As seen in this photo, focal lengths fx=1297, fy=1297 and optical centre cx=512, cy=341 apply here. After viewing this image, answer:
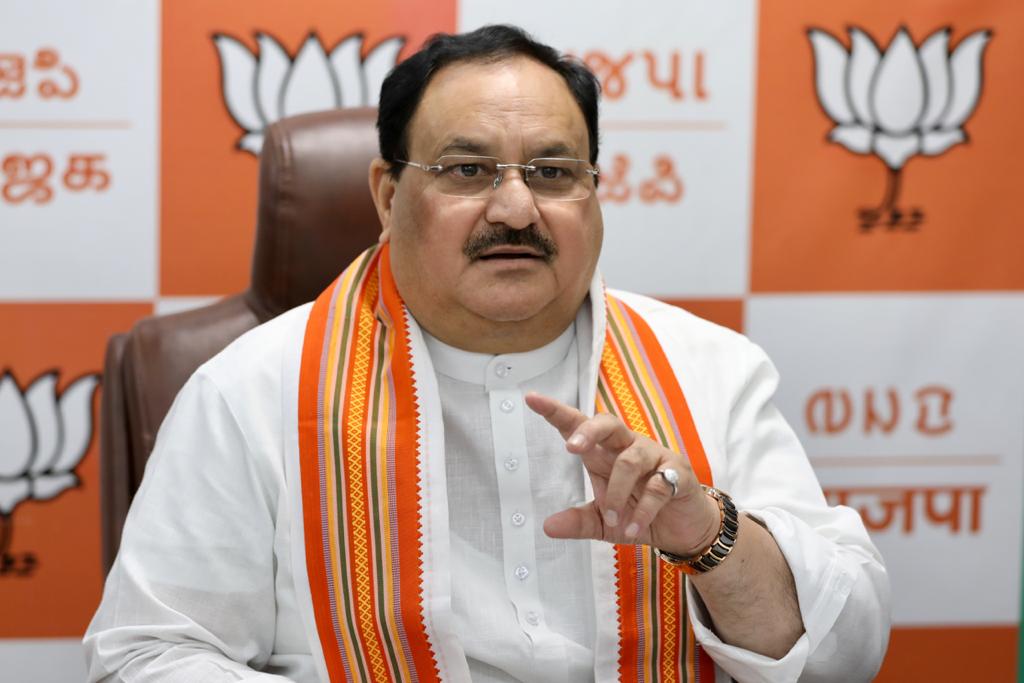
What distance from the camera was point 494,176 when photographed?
1833mm

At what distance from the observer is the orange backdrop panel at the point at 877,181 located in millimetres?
2682

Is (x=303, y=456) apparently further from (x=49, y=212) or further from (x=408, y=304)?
(x=49, y=212)

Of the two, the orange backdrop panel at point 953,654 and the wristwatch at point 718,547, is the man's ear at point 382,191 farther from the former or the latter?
the orange backdrop panel at point 953,654

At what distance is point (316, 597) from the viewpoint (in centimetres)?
176

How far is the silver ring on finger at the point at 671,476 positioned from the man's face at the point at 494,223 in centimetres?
38

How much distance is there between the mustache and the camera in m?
1.80

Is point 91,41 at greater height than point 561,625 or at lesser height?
greater

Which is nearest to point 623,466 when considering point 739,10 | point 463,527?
point 463,527

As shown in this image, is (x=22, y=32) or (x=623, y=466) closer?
(x=623, y=466)

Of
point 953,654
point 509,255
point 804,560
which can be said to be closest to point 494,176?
point 509,255

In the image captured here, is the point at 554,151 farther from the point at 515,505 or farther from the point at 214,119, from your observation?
the point at 214,119

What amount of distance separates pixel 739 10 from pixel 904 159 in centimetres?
47

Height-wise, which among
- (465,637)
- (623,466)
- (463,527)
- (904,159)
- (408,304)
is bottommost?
(465,637)

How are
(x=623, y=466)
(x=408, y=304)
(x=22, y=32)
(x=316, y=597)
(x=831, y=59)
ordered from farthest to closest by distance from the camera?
(x=831, y=59), (x=22, y=32), (x=408, y=304), (x=316, y=597), (x=623, y=466)
